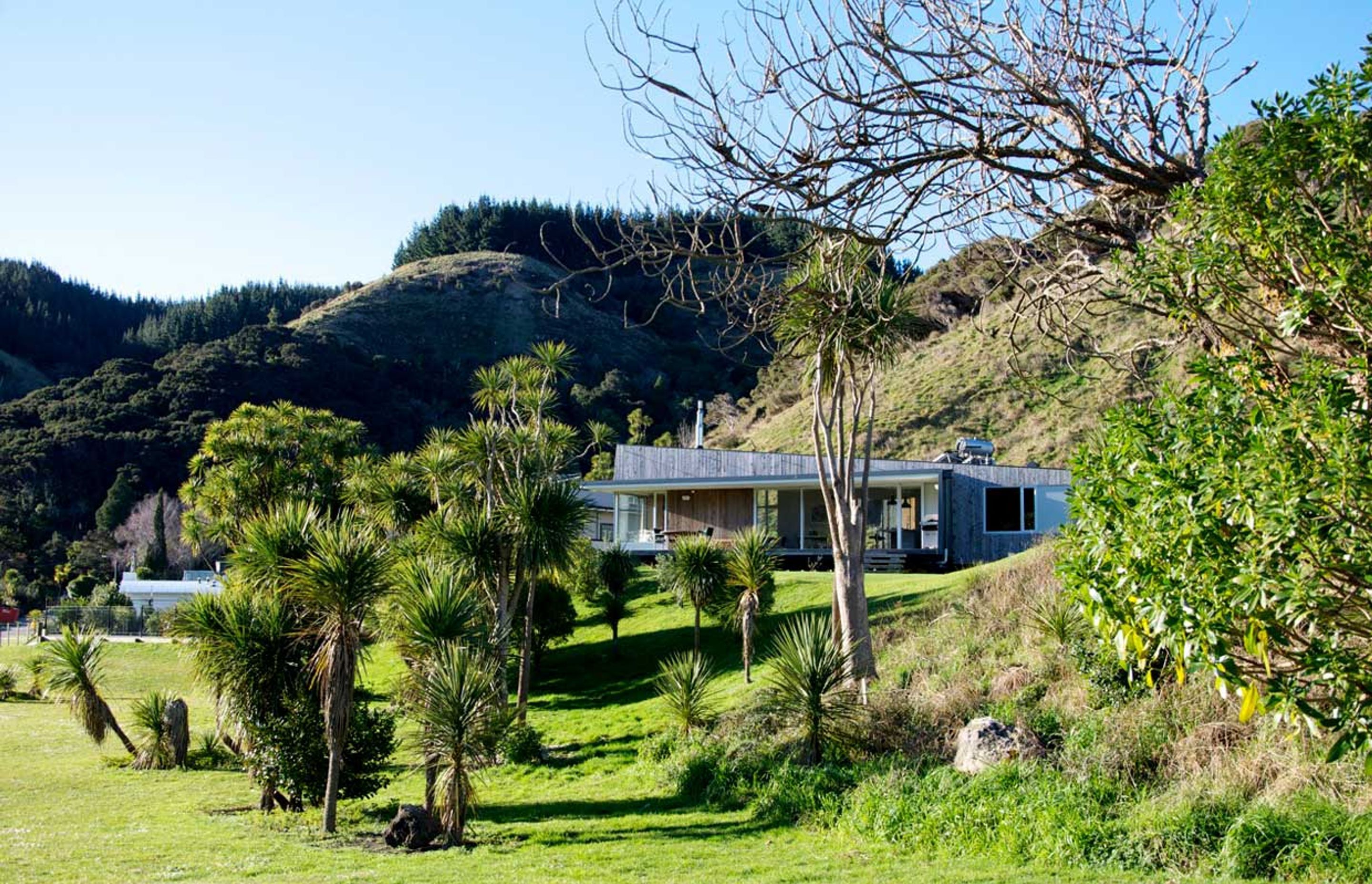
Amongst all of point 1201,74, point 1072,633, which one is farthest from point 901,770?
point 1201,74

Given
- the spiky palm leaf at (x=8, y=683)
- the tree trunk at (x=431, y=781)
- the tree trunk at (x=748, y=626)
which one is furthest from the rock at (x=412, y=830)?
the spiky palm leaf at (x=8, y=683)

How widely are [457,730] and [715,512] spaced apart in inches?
1044

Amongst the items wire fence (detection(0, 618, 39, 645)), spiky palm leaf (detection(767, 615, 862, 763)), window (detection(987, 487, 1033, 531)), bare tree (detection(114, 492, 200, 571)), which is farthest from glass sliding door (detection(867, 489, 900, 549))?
bare tree (detection(114, 492, 200, 571))

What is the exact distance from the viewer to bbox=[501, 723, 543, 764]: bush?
62.3 feet

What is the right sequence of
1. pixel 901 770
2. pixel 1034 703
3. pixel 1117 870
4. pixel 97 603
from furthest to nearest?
pixel 97 603 → pixel 1034 703 → pixel 901 770 → pixel 1117 870

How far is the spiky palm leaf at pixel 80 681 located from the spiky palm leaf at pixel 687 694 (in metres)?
10.3

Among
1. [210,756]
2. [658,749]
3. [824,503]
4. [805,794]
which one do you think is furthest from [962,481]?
[805,794]

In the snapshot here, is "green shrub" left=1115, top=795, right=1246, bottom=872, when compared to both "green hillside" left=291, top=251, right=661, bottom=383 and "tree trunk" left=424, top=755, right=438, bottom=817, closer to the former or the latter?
"tree trunk" left=424, top=755, right=438, bottom=817

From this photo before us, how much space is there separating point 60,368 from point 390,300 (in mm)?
26163

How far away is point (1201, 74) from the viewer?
7.78 meters

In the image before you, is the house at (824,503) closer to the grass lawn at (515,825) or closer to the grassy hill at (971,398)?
the grassy hill at (971,398)

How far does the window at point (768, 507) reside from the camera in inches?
1503

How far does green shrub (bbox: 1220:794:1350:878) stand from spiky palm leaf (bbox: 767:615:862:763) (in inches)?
229

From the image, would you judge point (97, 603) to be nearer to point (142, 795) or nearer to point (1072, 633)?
point (142, 795)
